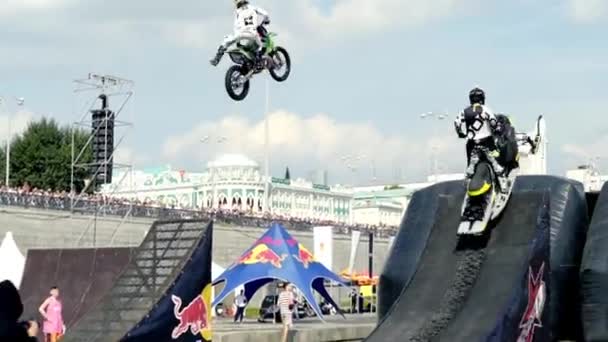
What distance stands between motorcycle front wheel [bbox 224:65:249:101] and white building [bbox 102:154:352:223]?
7889cm

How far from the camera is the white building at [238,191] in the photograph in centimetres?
10188

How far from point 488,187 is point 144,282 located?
5.83 m

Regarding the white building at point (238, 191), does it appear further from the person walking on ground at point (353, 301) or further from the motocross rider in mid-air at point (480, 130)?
the motocross rider in mid-air at point (480, 130)

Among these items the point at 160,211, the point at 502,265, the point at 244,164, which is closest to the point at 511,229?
the point at 502,265

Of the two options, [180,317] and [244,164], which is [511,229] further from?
[244,164]

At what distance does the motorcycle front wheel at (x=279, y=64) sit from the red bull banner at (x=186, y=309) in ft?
9.53

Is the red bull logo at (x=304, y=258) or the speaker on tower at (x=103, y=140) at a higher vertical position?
the speaker on tower at (x=103, y=140)

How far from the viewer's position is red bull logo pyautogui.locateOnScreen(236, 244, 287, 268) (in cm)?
2509

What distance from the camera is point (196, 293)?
15.4 meters

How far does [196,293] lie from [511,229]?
5.27 meters

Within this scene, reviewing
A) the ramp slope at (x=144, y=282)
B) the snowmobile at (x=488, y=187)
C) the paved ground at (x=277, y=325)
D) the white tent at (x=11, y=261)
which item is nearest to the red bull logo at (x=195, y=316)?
→ the ramp slope at (x=144, y=282)

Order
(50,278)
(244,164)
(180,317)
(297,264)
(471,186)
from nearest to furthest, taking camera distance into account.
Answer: (471,186), (180,317), (50,278), (297,264), (244,164)

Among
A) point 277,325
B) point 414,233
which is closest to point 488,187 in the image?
point 414,233

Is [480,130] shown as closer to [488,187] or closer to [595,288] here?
[488,187]
